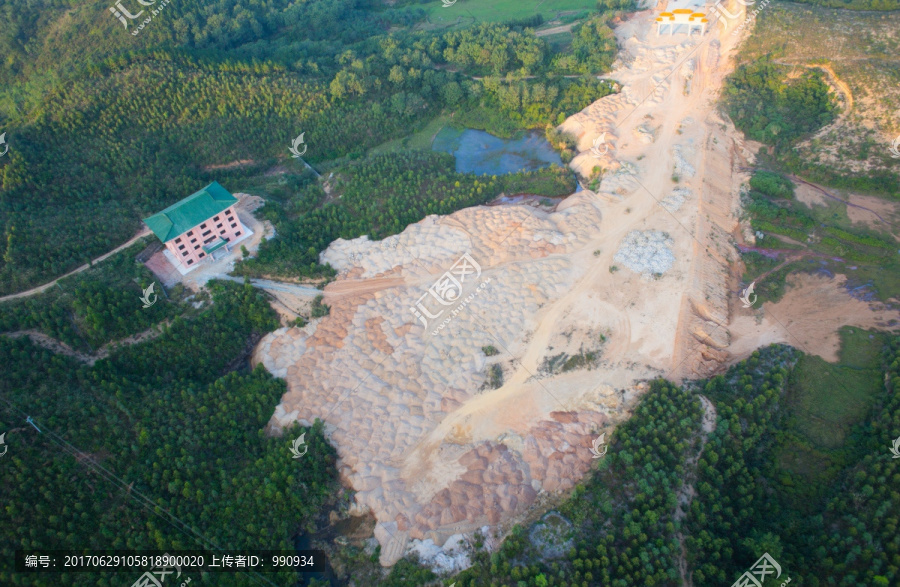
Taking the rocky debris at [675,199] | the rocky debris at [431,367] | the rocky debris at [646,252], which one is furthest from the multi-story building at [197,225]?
the rocky debris at [675,199]

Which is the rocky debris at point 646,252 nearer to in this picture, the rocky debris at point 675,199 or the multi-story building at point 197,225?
the rocky debris at point 675,199

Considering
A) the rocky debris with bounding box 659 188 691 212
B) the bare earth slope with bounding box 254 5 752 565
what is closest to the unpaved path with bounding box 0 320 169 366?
the bare earth slope with bounding box 254 5 752 565

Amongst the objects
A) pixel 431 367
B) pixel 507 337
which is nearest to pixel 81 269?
pixel 431 367

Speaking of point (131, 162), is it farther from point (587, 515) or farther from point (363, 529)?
point (587, 515)

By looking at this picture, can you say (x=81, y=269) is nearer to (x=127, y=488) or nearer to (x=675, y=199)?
(x=127, y=488)

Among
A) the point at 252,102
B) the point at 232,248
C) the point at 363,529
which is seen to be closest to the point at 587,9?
the point at 252,102

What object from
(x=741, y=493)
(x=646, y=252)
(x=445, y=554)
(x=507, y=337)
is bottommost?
(x=445, y=554)
